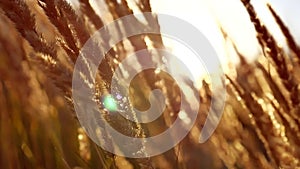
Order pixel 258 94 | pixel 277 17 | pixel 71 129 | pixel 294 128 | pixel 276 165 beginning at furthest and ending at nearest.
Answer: pixel 71 129, pixel 258 94, pixel 276 165, pixel 294 128, pixel 277 17

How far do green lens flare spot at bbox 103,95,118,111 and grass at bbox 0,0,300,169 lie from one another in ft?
0.05

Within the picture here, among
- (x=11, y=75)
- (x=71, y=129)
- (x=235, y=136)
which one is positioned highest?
(x=11, y=75)

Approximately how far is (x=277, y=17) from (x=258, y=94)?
422 mm

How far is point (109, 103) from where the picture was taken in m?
0.91

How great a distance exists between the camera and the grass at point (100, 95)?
2.97 ft

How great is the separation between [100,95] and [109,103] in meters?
0.02

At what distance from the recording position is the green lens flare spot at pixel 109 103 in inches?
35.7

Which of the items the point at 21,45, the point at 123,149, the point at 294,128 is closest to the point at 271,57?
the point at 294,128

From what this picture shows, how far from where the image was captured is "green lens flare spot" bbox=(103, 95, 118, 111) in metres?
0.91

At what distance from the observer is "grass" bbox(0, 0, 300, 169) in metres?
0.91

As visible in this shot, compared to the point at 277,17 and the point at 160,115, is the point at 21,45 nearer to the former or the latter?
the point at 160,115

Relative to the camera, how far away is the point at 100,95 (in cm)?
91

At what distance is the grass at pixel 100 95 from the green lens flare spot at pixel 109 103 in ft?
0.05

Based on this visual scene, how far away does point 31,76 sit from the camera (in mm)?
1324
